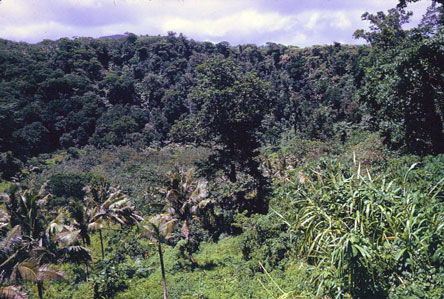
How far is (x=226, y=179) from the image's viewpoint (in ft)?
78.3

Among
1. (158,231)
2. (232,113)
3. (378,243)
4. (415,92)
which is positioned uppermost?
(415,92)

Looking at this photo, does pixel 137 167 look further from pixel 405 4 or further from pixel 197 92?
pixel 405 4

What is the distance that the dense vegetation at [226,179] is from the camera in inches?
191

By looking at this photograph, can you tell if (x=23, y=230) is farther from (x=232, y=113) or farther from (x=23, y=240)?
(x=232, y=113)

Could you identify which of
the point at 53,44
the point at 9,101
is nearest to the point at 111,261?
the point at 9,101

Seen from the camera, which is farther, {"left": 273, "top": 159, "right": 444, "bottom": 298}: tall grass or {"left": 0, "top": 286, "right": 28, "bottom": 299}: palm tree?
{"left": 0, "top": 286, "right": 28, "bottom": 299}: palm tree

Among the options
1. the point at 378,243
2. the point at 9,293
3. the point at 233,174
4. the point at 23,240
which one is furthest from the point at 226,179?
the point at 378,243

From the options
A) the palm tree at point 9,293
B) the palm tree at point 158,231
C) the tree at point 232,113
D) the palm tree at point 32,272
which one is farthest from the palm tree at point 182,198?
the palm tree at point 9,293

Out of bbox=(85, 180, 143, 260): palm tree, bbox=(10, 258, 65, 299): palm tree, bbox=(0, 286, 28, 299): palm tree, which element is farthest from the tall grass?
bbox=(85, 180, 143, 260): palm tree

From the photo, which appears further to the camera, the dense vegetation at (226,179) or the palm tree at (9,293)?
the palm tree at (9,293)

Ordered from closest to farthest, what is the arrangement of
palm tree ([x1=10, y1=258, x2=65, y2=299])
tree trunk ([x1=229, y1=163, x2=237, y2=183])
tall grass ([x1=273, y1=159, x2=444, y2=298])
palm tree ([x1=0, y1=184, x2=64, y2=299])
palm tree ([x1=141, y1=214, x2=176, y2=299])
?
tall grass ([x1=273, y1=159, x2=444, y2=298])
palm tree ([x1=10, y1=258, x2=65, y2=299])
palm tree ([x1=0, y1=184, x2=64, y2=299])
palm tree ([x1=141, y1=214, x2=176, y2=299])
tree trunk ([x1=229, y1=163, x2=237, y2=183])

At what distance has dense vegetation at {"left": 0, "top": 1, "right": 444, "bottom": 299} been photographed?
486cm

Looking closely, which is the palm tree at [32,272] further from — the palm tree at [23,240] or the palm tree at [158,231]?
the palm tree at [158,231]

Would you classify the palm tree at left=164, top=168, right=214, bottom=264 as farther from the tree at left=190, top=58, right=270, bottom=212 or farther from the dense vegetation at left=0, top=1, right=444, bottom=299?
the tree at left=190, top=58, right=270, bottom=212
